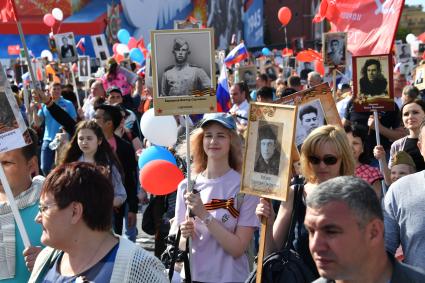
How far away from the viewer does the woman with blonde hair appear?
14.1ft

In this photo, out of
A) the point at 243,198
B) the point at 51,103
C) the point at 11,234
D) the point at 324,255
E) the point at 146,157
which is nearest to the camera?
the point at 324,255

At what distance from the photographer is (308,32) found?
6384 centimetres

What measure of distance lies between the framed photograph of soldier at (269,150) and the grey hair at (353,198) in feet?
4.42


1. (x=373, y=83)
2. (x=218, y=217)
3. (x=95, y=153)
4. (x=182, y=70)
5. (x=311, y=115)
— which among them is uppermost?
(x=182, y=70)

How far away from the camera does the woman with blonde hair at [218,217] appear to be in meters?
4.31

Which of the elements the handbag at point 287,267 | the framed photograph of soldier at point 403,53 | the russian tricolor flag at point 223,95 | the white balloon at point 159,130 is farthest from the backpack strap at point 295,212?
the framed photograph of soldier at point 403,53

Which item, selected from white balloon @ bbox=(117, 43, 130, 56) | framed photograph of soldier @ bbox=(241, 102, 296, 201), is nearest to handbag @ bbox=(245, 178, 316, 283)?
framed photograph of soldier @ bbox=(241, 102, 296, 201)

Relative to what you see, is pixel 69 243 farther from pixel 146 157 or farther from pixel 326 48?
pixel 326 48

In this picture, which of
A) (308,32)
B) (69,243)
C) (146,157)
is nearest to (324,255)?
(69,243)

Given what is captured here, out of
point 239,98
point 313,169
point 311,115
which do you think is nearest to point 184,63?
point 311,115

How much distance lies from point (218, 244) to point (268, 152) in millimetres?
679

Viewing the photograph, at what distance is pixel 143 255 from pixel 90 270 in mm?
207

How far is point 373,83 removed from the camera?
20.2ft

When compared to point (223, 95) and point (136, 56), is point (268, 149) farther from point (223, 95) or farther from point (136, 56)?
point (136, 56)
